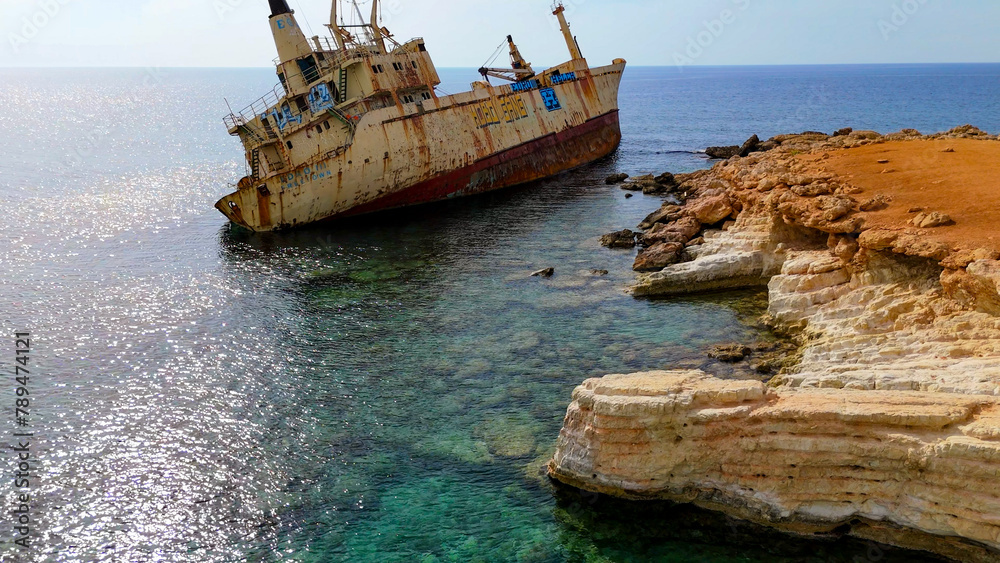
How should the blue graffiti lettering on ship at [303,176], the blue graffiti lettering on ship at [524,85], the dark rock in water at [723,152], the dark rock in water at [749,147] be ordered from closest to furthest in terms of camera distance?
the blue graffiti lettering on ship at [303,176]
the blue graffiti lettering on ship at [524,85]
the dark rock in water at [749,147]
the dark rock in water at [723,152]

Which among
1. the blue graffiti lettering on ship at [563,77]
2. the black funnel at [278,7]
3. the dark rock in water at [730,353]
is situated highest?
the black funnel at [278,7]

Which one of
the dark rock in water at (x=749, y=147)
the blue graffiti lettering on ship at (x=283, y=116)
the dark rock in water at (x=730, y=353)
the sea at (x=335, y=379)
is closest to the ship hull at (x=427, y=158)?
the sea at (x=335, y=379)

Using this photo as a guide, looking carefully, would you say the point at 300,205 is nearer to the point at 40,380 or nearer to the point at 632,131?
the point at 40,380

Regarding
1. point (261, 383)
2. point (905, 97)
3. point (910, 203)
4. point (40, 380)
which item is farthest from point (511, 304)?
point (905, 97)

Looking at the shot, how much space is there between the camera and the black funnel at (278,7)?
4456 centimetres

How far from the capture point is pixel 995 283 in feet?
54.6

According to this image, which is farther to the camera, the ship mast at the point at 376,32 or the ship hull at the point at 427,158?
the ship mast at the point at 376,32

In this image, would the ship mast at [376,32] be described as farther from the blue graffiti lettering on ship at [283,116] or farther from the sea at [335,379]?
the sea at [335,379]

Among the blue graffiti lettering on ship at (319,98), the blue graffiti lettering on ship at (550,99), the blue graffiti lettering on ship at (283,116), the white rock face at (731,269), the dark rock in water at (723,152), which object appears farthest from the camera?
the dark rock in water at (723,152)

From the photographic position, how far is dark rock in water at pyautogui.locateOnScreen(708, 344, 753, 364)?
21.4 metres

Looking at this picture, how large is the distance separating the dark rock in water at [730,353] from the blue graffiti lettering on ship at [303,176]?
81.3 ft

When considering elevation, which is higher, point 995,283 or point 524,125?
point 524,125

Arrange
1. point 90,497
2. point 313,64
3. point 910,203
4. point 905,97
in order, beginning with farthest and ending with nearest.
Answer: point 905,97
point 313,64
point 910,203
point 90,497

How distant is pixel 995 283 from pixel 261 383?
19098 mm
